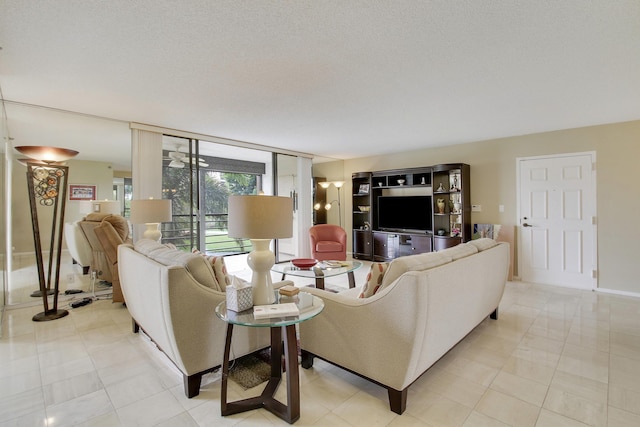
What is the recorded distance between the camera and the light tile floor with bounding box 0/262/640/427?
1665 millimetres

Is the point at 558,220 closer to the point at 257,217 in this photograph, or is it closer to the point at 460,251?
the point at 460,251

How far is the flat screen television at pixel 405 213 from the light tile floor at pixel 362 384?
2685 mm

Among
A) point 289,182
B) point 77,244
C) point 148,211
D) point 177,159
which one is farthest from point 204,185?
point 148,211

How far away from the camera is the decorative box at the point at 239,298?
1671 mm

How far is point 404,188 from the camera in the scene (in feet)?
19.6

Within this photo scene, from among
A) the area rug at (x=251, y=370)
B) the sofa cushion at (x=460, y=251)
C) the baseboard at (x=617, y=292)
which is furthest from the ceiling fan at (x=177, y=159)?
the baseboard at (x=617, y=292)

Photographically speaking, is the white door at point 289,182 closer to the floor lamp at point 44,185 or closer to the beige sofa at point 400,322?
the floor lamp at point 44,185

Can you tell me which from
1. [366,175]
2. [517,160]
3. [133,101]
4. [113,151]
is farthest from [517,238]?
[113,151]

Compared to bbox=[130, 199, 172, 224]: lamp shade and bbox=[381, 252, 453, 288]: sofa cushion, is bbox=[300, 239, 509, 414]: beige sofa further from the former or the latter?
bbox=[130, 199, 172, 224]: lamp shade

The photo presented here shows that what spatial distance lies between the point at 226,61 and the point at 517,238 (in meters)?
4.81

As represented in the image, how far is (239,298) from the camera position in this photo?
66.0 inches

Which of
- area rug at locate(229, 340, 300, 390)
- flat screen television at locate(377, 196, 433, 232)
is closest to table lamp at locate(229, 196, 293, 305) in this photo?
A: area rug at locate(229, 340, 300, 390)

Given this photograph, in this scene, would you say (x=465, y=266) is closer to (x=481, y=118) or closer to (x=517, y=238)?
(x=481, y=118)

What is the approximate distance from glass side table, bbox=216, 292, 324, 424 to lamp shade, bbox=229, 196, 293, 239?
1.44 feet
